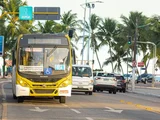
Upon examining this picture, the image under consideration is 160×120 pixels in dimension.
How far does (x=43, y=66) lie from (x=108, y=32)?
69594mm

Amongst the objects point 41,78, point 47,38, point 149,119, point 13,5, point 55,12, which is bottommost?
point 149,119

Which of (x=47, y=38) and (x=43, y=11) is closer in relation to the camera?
(x=47, y=38)

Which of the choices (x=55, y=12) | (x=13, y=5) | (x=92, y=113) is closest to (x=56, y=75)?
(x=92, y=113)

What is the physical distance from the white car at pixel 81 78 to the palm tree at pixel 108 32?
5571 cm

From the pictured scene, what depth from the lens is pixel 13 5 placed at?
253ft

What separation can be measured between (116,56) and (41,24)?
16938 mm

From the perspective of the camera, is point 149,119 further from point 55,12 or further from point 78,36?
point 78,36

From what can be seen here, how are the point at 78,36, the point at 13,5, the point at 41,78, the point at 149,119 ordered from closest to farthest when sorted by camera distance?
1. the point at 149,119
2. the point at 41,78
3. the point at 13,5
4. the point at 78,36

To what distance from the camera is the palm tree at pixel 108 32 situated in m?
92.9

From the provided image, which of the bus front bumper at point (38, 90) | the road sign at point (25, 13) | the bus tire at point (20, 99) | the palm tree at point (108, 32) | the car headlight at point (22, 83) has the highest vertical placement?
the palm tree at point (108, 32)

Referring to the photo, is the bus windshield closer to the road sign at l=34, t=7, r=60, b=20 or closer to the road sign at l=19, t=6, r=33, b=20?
the road sign at l=19, t=6, r=33, b=20

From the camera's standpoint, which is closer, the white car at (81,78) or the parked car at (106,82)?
the white car at (81,78)

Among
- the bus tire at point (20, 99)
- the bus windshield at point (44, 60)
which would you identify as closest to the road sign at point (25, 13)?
the bus tire at point (20, 99)

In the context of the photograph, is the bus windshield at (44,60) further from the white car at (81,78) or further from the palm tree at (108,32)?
the palm tree at (108,32)
